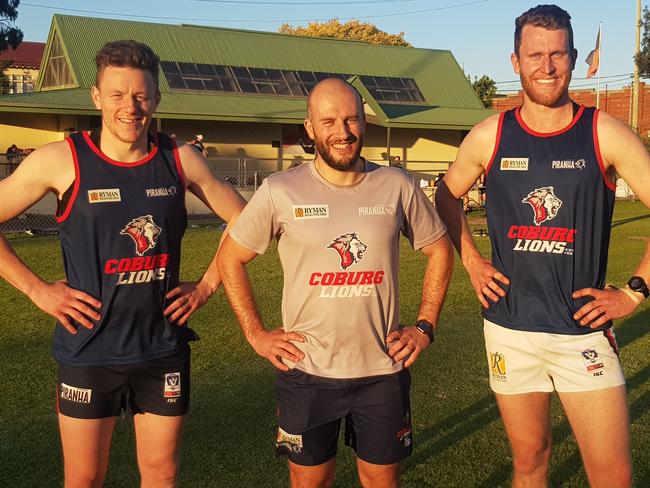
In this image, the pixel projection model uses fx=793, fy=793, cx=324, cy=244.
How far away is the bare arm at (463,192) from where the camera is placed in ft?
13.3

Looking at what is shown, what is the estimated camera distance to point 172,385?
152 inches

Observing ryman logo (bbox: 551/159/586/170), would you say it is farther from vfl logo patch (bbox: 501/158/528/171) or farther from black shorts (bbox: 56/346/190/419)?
black shorts (bbox: 56/346/190/419)

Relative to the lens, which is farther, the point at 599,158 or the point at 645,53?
the point at 645,53

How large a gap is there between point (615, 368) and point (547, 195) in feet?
2.99

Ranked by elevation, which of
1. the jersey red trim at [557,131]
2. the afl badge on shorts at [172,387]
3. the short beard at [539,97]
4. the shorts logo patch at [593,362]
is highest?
the short beard at [539,97]

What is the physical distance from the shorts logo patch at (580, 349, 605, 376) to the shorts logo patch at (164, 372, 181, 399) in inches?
78.1

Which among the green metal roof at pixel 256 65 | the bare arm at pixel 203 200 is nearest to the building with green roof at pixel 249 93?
the green metal roof at pixel 256 65

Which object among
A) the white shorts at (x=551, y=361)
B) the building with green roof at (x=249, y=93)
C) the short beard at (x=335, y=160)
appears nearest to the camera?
the short beard at (x=335, y=160)

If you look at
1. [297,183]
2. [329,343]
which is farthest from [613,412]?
[297,183]

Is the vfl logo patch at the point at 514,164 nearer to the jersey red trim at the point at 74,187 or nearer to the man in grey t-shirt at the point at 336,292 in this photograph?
the man in grey t-shirt at the point at 336,292

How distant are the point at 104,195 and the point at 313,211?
3.22ft

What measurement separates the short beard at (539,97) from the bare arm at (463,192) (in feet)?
Result: 0.83

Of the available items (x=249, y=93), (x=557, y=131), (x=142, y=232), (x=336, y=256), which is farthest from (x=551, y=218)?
(x=249, y=93)

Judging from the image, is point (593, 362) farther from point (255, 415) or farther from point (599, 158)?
point (255, 415)
